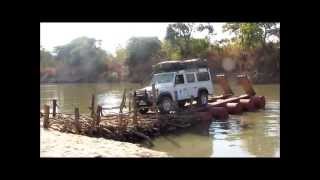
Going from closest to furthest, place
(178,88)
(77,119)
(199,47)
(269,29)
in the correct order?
(269,29), (199,47), (77,119), (178,88)

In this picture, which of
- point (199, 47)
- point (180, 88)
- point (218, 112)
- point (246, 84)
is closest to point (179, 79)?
point (180, 88)

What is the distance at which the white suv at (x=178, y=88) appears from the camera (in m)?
8.52

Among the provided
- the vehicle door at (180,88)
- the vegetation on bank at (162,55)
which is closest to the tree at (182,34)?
the vegetation on bank at (162,55)

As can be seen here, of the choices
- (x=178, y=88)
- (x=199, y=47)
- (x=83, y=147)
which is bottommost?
(x=83, y=147)

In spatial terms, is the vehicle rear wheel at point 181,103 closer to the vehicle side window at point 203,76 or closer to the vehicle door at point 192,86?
the vehicle door at point 192,86

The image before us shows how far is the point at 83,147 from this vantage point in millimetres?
6406

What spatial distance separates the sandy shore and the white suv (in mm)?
1140

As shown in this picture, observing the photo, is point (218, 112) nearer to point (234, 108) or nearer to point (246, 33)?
point (234, 108)

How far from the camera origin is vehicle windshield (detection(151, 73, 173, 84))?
8.45m

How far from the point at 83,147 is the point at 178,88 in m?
3.02

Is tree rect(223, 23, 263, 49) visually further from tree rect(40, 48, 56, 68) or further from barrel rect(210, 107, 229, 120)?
tree rect(40, 48, 56, 68)

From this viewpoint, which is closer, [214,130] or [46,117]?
[46,117]
